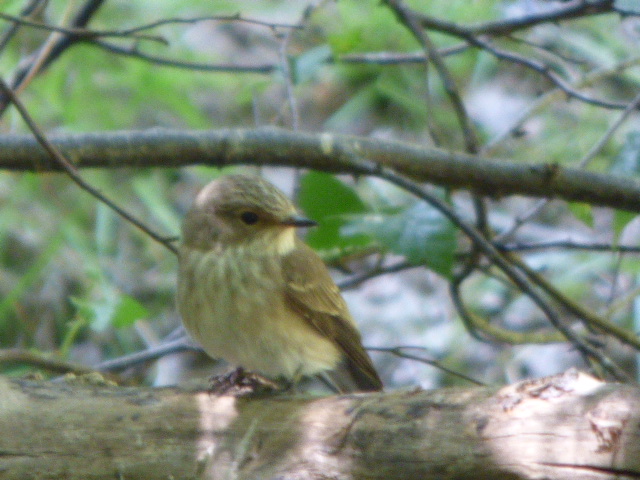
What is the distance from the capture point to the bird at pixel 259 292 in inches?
132

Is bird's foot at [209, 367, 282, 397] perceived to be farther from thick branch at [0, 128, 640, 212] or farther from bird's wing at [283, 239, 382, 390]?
thick branch at [0, 128, 640, 212]

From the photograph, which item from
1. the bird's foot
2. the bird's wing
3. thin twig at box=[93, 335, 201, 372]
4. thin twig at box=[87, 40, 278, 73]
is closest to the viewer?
the bird's foot

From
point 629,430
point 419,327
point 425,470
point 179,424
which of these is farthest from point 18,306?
point 629,430

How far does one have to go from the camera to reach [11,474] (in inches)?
103

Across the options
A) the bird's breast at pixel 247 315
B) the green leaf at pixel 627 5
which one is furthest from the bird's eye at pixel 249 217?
the green leaf at pixel 627 5

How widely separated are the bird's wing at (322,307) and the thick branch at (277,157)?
1.42 ft

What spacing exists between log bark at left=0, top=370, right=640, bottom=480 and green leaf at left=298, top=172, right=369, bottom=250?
0.98 metres

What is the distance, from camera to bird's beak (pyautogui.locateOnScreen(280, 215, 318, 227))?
134 inches

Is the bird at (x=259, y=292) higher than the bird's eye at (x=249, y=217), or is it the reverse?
the bird's eye at (x=249, y=217)

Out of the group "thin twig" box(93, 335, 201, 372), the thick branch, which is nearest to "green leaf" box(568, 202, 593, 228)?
the thick branch

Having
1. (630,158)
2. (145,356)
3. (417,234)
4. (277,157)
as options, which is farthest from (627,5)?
(145,356)

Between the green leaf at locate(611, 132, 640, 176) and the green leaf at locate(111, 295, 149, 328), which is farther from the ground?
the green leaf at locate(611, 132, 640, 176)

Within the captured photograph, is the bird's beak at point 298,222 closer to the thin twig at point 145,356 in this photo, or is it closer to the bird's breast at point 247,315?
the bird's breast at point 247,315

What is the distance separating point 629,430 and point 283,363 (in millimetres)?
1600
